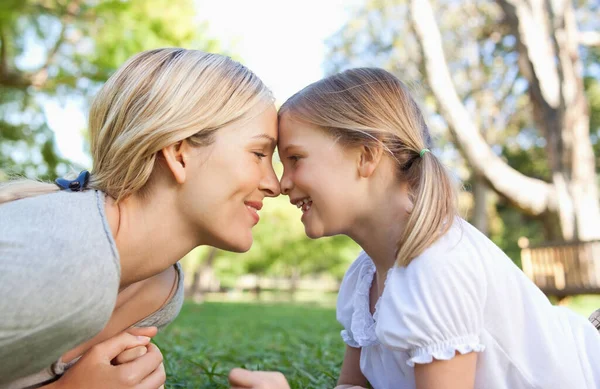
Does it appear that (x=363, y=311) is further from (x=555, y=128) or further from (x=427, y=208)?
(x=555, y=128)

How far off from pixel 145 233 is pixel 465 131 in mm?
7862

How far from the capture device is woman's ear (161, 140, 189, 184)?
6.26 feet

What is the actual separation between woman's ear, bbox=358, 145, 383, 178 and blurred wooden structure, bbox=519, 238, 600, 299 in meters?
8.34

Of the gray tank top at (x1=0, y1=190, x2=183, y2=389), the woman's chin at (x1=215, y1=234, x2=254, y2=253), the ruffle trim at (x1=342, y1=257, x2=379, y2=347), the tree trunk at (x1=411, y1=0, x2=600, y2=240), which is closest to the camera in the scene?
the gray tank top at (x1=0, y1=190, x2=183, y2=389)

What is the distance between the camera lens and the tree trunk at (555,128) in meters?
9.65

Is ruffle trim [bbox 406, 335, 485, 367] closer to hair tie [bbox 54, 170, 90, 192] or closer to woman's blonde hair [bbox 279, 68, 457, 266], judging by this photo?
woman's blonde hair [bbox 279, 68, 457, 266]

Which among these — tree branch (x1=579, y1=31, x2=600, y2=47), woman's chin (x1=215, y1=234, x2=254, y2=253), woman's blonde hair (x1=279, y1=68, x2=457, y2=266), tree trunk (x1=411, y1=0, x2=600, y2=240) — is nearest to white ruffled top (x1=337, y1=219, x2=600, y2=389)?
woman's blonde hair (x1=279, y1=68, x2=457, y2=266)

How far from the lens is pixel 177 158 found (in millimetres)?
1951

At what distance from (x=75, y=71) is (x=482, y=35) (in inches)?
500

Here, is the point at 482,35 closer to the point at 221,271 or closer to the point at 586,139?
the point at 586,139

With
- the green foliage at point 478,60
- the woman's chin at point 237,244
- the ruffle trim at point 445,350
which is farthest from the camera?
the green foliage at point 478,60

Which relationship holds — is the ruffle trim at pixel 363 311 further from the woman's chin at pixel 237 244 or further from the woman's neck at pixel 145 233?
the woman's neck at pixel 145 233

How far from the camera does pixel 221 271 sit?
127 feet

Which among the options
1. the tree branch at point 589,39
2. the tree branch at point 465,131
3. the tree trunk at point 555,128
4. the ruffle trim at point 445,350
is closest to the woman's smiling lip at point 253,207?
the ruffle trim at point 445,350
